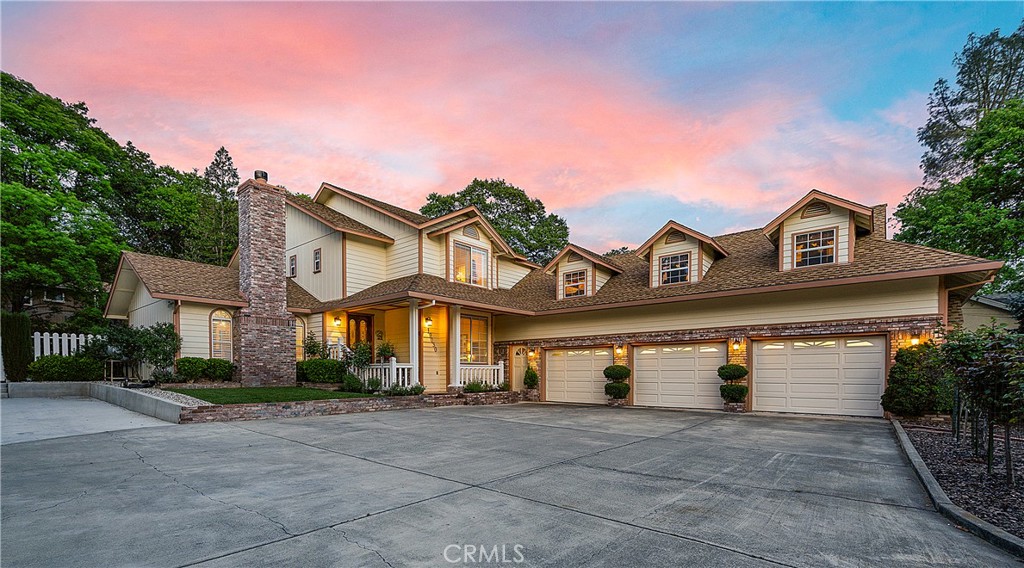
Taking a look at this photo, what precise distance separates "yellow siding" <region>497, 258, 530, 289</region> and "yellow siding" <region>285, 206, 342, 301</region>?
21.8ft

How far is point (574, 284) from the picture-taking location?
1681cm

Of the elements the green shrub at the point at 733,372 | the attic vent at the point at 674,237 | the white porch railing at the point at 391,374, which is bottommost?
the white porch railing at the point at 391,374

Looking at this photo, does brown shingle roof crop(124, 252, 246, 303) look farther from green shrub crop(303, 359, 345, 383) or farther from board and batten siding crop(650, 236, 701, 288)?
board and batten siding crop(650, 236, 701, 288)

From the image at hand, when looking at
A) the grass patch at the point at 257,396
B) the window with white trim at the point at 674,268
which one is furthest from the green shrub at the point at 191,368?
the window with white trim at the point at 674,268

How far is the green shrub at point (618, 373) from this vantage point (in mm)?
14500

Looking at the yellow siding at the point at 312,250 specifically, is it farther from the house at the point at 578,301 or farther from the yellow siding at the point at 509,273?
the yellow siding at the point at 509,273

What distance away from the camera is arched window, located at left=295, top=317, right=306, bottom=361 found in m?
16.0

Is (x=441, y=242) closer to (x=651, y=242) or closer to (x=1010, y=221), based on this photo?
(x=651, y=242)

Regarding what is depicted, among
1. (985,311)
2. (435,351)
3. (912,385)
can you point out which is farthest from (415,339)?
(985,311)

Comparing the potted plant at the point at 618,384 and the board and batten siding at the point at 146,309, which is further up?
the board and batten siding at the point at 146,309

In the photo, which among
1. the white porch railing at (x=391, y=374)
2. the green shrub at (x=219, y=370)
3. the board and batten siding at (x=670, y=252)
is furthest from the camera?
the board and batten siding at (x=670, y=252)

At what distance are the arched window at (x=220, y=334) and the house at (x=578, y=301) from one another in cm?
5

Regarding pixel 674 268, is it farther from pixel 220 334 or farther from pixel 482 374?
pixel 220 334

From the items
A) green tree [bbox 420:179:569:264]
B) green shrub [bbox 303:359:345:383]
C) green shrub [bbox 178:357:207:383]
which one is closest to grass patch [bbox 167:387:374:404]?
green shrub [bbox 178:357:207:383]
